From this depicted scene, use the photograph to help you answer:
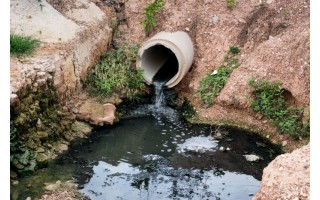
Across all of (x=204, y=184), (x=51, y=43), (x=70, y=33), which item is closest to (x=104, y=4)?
(x=70, y=33)

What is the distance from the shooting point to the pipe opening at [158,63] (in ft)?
37.7

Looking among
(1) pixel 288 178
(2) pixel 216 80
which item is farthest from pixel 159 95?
(1) pixel 288 178

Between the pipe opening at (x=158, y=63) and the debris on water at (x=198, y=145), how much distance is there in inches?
105

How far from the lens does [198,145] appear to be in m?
9.38

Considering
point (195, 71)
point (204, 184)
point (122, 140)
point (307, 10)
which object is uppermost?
point (307, 10)

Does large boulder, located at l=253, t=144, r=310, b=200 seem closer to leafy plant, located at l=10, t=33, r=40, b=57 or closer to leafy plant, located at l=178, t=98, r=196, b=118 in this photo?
leafy plant, located at l=178, t=98, r=196, b=118

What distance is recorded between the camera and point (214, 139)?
9.66 m

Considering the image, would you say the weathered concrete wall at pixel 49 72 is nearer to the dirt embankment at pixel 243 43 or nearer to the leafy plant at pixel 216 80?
the dirt embankment at pixel 243 43

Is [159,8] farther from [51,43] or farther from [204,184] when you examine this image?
[204,184]

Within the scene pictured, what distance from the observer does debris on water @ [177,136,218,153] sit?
9195mm

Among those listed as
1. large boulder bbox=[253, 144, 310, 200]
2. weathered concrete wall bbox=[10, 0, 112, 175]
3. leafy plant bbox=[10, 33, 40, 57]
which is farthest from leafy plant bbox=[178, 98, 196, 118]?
large boulder bbox=[253, 144, 310, 200]

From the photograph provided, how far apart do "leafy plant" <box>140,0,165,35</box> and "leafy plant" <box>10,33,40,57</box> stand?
3609 millimetres

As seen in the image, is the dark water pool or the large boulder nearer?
the large boulder

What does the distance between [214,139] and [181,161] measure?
1.29m
